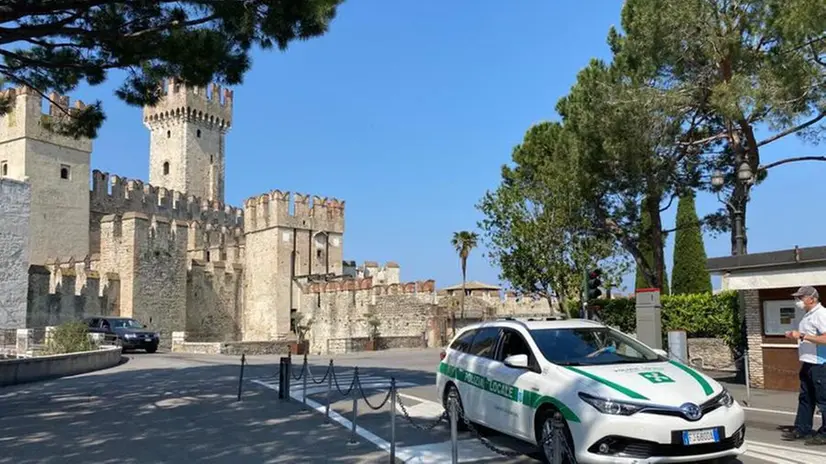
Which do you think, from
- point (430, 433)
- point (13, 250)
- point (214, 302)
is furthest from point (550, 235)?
point (214, 302)

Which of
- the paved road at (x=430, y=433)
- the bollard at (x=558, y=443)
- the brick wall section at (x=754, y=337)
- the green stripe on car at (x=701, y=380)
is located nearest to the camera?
the bollard at (x=558, y=443)

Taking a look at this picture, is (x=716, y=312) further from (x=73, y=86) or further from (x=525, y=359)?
(x=73, y=86)

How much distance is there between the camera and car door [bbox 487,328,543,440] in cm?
697

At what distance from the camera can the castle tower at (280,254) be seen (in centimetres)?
4262

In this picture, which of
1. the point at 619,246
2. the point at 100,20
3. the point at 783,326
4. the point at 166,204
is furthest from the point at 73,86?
the point at 166,204

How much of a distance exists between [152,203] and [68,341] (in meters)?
30.7

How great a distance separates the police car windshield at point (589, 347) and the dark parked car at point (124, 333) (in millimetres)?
23353

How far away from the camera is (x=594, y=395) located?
6.16 meters

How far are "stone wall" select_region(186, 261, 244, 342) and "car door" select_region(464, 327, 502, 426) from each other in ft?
112

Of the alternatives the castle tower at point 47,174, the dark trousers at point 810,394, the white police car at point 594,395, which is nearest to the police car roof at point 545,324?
the white police car at point 594,395

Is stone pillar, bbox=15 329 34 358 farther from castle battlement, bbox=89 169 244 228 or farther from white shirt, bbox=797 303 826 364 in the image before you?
castle battlement, bbox=89 169 244 228

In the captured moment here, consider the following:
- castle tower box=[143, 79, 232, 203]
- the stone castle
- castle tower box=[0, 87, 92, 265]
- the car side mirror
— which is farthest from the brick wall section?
castle tower box=[143, 79, 232, 203]

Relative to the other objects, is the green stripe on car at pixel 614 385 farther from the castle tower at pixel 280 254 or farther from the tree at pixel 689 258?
the castle tower at pixel 280 254

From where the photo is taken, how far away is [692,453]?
5922mm
